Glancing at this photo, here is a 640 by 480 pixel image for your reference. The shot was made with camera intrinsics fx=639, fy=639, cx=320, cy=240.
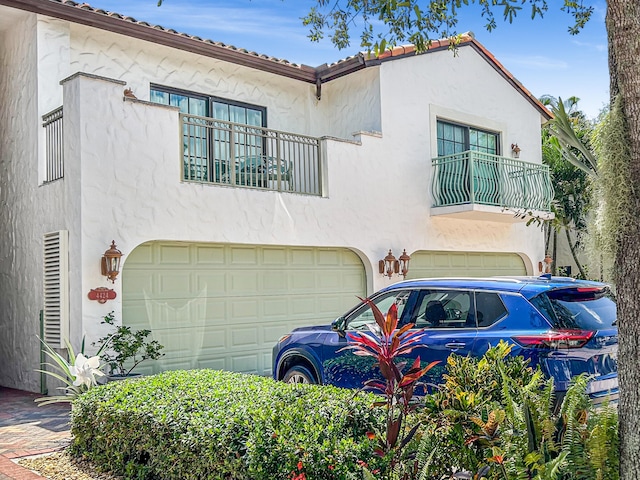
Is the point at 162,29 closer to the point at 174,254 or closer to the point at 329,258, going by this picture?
the point at 174,254

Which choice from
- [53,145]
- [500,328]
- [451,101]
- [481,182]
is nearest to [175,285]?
[53,145]

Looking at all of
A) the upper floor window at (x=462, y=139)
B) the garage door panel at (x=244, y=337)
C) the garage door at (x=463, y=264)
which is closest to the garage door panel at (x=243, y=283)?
the garage door panel at (x=244, y=337)

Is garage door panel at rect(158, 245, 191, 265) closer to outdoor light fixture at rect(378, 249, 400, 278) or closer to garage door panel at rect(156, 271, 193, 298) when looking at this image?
garage door panel at rect(156, 271, 193, 298)

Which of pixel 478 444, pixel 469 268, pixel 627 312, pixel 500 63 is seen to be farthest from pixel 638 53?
pixel 500 63

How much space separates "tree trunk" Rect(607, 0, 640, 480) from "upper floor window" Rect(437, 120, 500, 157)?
1206cm

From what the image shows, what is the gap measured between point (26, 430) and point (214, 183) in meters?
4.84

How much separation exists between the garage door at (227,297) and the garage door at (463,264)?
2.33 metres

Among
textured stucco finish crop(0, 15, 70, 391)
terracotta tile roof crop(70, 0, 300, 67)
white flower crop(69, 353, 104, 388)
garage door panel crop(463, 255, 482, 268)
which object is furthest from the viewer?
garage door panel crop(463, 255, 482, 268)

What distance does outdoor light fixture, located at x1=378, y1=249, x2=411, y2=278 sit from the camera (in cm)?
1336

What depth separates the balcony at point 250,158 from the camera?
11.2 m

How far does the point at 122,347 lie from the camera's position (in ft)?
29.8

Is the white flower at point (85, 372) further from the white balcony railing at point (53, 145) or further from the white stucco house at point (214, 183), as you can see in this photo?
the white balcony railing at point (53, 145)

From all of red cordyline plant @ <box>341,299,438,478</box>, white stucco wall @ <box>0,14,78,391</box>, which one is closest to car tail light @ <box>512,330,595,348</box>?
red cordyline plant @ <box>341,299,438,478</box>

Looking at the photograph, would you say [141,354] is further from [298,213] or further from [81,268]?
[298,213]
